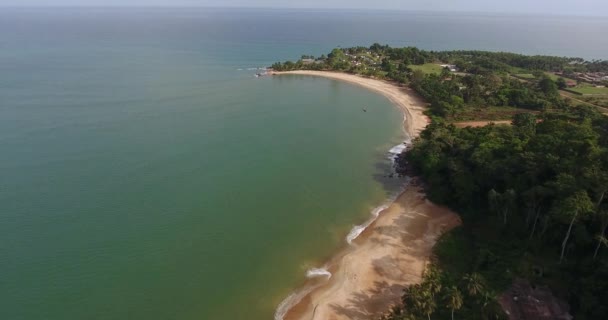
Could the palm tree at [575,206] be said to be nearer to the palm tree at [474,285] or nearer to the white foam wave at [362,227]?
the palm tree at [474,285]

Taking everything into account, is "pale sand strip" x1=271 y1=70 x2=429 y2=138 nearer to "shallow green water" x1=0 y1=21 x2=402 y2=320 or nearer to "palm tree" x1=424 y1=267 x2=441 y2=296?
"shallow green water" x1=0 y1=21 x2=402 y2=320

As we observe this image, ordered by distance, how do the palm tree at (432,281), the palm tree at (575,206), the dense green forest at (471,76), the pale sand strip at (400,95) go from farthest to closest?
the dense green forest at (471,76), the pale sand strip at (400,95), the palm tree at (575,206), the palm tree at (432,281)

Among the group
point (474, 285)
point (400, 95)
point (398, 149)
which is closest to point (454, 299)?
point (474, 285)

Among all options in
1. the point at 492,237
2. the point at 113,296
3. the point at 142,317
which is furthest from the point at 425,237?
the point at 113,296

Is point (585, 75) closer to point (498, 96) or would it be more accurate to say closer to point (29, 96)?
point (498, 96)

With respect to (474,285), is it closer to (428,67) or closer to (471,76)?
(471,76)

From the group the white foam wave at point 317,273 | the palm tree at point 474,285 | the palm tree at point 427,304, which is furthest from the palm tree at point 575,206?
the white foam wave at point 317,273

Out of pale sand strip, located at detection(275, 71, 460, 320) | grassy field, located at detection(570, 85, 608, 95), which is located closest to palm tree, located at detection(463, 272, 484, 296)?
pale sand strip, located at detection(275, 71, 460, 320)
